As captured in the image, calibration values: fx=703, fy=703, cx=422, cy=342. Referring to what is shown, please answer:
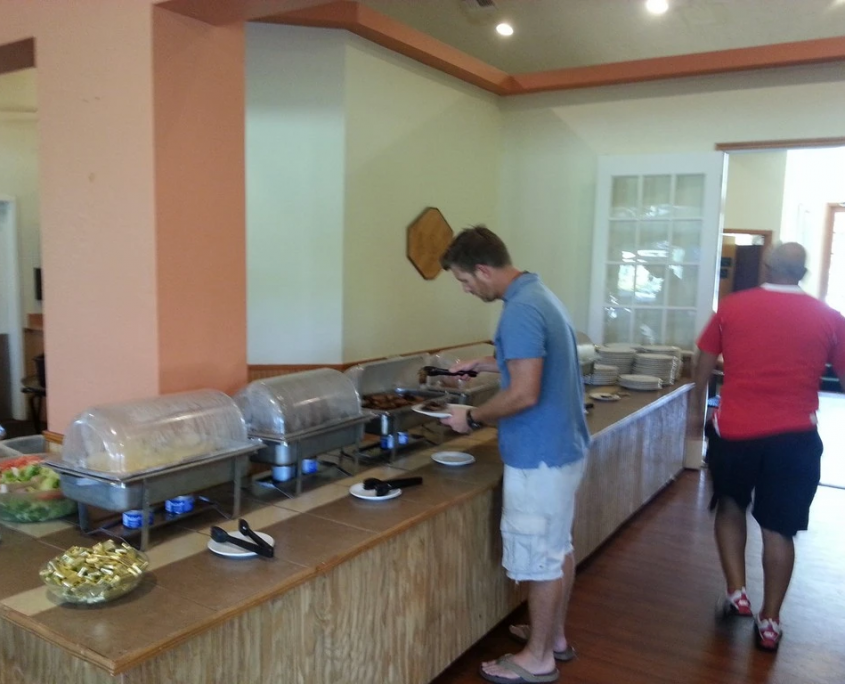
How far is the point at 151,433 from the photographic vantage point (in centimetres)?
173

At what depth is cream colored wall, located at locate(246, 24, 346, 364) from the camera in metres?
3.62

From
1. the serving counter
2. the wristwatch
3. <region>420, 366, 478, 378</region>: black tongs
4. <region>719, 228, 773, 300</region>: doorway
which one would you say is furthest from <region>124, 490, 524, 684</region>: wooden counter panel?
<region>719, 228, 773, 300</region>: doorway

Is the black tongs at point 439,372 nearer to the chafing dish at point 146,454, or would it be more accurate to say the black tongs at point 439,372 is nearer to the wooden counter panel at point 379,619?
the wooden counter panel at point 379,619

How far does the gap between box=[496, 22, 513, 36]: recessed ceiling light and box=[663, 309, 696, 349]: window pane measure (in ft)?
7.01

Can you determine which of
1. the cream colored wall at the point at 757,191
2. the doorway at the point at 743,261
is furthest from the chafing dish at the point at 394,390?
the cream colored wall at the point at 757,191

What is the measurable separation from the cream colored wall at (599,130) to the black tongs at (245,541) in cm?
365

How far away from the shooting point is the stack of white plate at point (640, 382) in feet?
12.9

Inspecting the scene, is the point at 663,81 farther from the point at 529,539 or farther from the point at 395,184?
the point at 529,539

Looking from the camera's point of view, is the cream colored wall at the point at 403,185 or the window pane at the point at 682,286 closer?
the cream colored wall at the point at 403,185

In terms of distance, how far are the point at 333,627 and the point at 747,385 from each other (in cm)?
165

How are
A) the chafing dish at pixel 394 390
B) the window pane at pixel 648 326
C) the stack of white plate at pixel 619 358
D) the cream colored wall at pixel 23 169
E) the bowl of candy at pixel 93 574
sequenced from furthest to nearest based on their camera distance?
the cream colored wall at pixel 23 169 → the window pane at pixel 648 326 → the stack of white plate at pixel 619 358 → the chafing dish at pixel 394 390 → the bowl of candy at pixel 93 574

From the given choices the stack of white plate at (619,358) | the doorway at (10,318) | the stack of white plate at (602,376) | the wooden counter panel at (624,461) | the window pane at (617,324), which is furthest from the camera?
the doorway at (10,318)

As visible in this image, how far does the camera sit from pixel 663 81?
14.7ft

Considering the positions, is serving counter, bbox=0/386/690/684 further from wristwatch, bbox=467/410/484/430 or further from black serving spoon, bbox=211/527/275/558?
wristwatch, bbox=467/410/484/430
